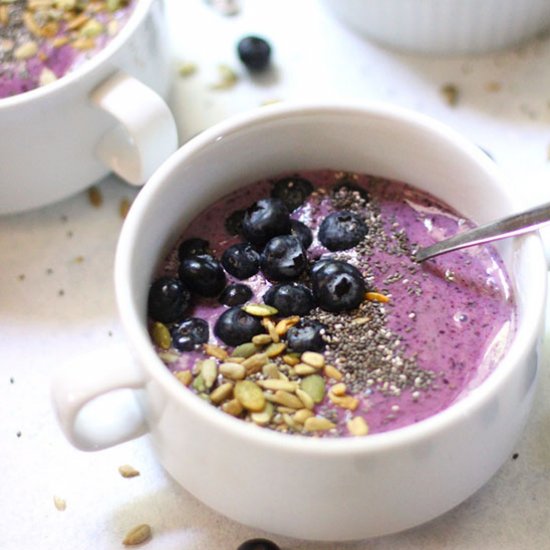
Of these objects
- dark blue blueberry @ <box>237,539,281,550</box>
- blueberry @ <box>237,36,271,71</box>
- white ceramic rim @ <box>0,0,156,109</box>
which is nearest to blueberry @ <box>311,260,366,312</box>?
dark blue blueberry @ <box>237,539,281,550</box>

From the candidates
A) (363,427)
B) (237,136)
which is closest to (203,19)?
(237,136)

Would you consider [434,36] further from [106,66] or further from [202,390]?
[202,390]

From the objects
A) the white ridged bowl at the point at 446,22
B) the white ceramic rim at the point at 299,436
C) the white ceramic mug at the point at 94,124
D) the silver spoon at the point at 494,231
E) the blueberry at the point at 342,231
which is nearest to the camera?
the white ceramic rim at the point at 299,436

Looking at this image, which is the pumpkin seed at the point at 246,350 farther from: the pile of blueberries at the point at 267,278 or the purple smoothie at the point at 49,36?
the purple smoothie at the point at 49,36

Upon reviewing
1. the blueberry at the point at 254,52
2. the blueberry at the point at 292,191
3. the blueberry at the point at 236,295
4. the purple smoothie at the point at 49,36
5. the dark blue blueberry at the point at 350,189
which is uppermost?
the purple smoothie at the point at 49,36

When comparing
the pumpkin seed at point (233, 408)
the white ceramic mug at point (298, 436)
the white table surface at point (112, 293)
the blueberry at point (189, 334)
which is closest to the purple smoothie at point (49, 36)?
the white table surface at point (112, 293)

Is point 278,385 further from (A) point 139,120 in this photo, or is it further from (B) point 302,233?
(A) point 139,120
